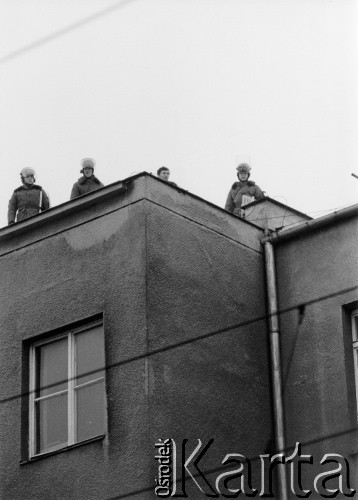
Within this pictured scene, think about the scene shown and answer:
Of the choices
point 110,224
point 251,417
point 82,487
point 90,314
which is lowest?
point 82,487

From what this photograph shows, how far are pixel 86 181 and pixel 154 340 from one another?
13.7 feet

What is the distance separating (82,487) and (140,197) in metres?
3.53

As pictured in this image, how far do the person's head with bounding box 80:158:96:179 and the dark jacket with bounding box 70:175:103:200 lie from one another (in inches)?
2.1

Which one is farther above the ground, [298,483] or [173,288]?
[173,288]

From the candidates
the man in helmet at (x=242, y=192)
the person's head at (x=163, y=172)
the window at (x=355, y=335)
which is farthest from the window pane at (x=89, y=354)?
the person's head at (x=163, y=172)

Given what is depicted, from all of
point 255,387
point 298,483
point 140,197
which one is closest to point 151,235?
point 140,197

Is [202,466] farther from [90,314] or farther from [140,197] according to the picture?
[140,197]

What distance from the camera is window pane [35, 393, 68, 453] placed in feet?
51.8

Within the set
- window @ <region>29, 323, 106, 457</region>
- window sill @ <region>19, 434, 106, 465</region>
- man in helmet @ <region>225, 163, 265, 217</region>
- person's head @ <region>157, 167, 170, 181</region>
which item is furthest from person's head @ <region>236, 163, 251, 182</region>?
window sill @ <region>19, 434, 106, 465</region>

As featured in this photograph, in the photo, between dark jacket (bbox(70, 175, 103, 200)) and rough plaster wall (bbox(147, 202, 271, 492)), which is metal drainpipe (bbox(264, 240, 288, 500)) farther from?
dark jacket (bbox(70, 175, 103, 200))

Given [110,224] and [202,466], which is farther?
[110,224]

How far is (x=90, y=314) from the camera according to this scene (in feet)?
52.4

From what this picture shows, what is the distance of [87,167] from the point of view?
62.1ft

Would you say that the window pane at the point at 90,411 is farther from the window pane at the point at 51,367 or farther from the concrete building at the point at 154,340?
the window pane at the point at 51,367
